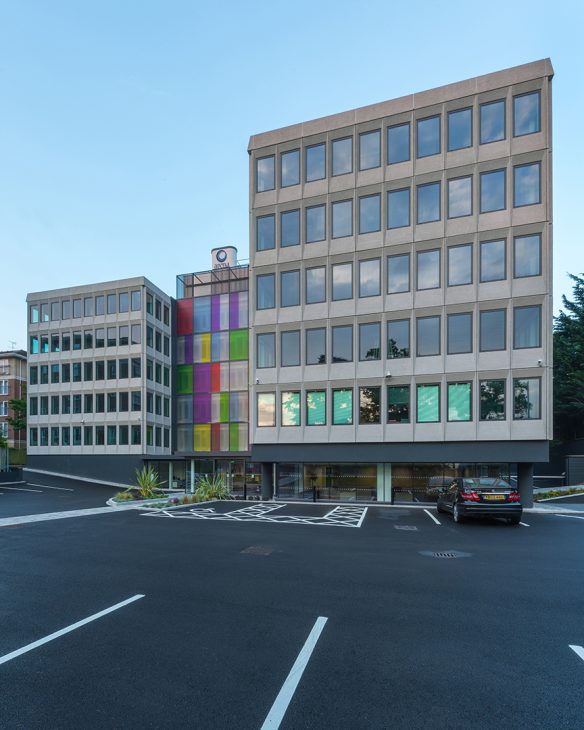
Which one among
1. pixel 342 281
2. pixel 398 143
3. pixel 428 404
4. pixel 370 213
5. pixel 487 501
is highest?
pixel 398 143

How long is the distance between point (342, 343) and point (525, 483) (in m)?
11.9

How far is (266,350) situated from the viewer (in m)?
27.1

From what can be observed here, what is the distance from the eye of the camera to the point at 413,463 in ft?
82.1

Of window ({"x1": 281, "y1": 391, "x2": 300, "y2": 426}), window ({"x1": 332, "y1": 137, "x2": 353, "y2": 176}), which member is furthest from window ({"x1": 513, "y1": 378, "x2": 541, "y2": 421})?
window ({"x1": 332, "y1": 137, "x2": 353, "y2": 176})

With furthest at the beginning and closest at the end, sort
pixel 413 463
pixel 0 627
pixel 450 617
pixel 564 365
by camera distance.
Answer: pixel 564 365 < pixel 413 463 < pixel 450 617 < pixel 0 627

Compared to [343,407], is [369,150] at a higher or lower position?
higher

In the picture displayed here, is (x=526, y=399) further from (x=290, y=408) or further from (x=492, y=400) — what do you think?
(x=290, y=408)

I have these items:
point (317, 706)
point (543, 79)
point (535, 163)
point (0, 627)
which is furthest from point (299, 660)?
point (543, 79)

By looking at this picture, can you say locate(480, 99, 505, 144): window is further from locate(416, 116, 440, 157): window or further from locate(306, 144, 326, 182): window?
locate(306, 144, 326, 182): window

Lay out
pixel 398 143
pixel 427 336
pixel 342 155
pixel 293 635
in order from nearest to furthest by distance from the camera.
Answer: pixel 293 635, pixel 427 336, pixel 398 143, pixel 342 155

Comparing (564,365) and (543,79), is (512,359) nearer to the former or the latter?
(543,79)

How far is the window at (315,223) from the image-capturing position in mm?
26375

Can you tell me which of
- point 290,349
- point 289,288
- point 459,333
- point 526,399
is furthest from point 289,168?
point 526,399

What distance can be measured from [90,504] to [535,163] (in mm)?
28760
